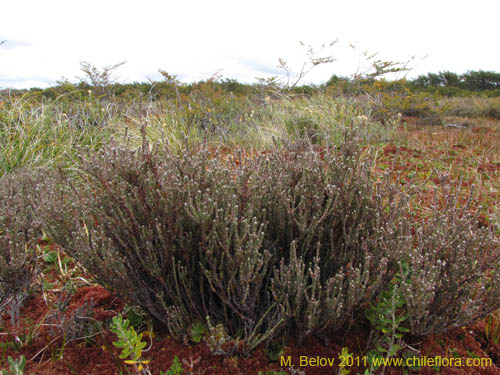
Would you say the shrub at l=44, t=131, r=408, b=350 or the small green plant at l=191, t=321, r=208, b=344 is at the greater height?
the shrub at l=44, t=131, r=408, b=350

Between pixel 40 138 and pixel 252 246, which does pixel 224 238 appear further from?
pixel 40 138

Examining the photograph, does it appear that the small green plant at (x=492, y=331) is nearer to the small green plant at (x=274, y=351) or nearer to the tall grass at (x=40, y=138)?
the small green plant at (x=274, y=351)

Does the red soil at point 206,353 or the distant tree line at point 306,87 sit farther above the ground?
the distant tree line at point 306,87

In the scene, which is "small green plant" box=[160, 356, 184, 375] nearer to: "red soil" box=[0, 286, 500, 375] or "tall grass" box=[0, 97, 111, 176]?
"red soil" box=[0, 286, 500, 375]

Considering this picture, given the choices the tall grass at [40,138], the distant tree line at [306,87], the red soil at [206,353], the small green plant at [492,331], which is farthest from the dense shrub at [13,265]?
the distant tree line at [306,87]

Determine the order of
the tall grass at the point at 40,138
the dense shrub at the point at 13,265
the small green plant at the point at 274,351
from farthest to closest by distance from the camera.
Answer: the tall grass at the point at 40,138 → the dense shrub at the point at 13,265 → the small green plant at the point at 274,351

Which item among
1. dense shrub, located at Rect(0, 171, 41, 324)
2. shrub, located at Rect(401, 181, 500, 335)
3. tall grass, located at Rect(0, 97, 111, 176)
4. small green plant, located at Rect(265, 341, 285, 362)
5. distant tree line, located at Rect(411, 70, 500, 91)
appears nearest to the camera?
shrub, located at Rect(401, 181, 500, 335)

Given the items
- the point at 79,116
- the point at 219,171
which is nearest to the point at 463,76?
the point at 79,116

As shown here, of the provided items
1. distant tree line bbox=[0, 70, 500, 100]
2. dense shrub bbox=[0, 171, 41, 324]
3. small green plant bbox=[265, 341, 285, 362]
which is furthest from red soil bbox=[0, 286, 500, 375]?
distant tree line bbox=[0, 70, 500, 100]

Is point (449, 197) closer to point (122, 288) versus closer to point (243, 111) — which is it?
point (122, 288)

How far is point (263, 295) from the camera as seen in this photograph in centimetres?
193

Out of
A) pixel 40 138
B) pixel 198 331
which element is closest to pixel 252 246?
pixel 198 331

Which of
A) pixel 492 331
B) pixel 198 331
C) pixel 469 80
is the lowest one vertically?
pixel 492 331

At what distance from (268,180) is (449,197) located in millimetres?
1100
